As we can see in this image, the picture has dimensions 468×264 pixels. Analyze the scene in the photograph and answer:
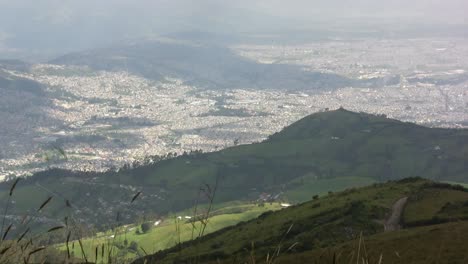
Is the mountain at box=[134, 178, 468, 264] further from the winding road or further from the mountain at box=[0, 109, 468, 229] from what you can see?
the mountain at box=[0, 109, 468, 229]

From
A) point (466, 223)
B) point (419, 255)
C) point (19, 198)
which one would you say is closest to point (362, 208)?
point (466, 223)

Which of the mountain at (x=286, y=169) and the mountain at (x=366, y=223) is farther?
the mountain at (x=286, y=169)

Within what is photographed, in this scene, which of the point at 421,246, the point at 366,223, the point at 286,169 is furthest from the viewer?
the point at 286,169

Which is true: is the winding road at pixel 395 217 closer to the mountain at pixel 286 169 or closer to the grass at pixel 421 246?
the grass at pixel 421 246

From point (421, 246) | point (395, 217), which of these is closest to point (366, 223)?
point (395, 217)

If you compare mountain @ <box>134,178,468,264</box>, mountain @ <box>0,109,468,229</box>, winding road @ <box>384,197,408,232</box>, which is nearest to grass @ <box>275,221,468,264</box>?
mountain @ <box>134,178,468,264</box>

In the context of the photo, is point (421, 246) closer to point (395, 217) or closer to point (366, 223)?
point (366, 223)

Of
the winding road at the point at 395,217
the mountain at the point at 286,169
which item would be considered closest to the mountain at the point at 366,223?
the winding road at the point at 395,217

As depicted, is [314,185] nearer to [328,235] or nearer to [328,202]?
[328,202]
